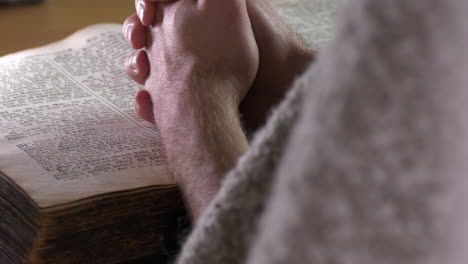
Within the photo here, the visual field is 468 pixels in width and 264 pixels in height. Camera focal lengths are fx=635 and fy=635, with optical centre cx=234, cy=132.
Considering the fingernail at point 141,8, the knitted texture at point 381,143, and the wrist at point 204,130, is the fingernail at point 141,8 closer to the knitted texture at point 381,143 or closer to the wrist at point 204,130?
the wrist at point 204,130

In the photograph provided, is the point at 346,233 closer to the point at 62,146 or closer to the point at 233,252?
the point at 233,252

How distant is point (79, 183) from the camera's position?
55 cm

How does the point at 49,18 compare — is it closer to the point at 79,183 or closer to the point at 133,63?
the point at 133,63

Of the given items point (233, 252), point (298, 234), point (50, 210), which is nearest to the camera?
point (298, 234)

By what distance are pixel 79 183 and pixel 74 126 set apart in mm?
125

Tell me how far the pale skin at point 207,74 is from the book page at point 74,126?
32mm

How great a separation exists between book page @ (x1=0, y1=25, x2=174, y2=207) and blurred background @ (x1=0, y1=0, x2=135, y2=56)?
120 mm

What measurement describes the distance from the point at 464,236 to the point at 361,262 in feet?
0.12

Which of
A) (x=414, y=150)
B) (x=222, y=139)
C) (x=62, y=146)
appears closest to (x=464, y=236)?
(x=414, y=150)

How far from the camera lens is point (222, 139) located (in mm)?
545

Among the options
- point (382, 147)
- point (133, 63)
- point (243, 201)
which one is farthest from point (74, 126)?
point (382, 147)

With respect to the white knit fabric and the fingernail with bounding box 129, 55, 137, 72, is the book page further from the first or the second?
the white knit fabric

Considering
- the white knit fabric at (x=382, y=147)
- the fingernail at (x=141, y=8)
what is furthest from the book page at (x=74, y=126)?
the white knit fabric at (x=382, y=147)

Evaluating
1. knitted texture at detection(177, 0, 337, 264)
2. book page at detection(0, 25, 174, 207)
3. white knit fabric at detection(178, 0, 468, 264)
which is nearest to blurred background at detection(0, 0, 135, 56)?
book page at detection(0, 25, 174, 207)
